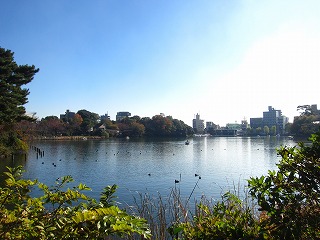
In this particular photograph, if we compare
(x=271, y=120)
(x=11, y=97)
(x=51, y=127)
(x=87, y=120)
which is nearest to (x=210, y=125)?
(x=271, y=120)

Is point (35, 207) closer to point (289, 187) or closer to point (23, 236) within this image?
point (23, 236)

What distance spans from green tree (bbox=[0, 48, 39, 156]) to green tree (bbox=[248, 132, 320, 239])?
23.3 m

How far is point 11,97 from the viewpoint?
→ 24.0 metres

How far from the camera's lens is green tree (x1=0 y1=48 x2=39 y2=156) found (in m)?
23.2

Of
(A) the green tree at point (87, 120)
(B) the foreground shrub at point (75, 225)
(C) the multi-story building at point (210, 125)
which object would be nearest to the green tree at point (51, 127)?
(A) the green tree at point (87, 120)

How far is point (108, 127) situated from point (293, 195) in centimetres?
9322

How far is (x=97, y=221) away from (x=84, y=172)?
24.4 meters

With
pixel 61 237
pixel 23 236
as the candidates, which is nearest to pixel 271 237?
pixel 61 237

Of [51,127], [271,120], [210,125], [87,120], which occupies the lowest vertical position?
[51,127]

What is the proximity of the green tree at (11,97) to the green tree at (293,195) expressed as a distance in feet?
76.4

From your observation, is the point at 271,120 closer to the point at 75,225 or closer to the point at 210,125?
the point at 210,125

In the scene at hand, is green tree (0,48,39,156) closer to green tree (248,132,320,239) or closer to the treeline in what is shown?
green tree (248,132,320,239)

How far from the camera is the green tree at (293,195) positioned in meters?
2.01

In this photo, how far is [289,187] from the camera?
7.59ft
